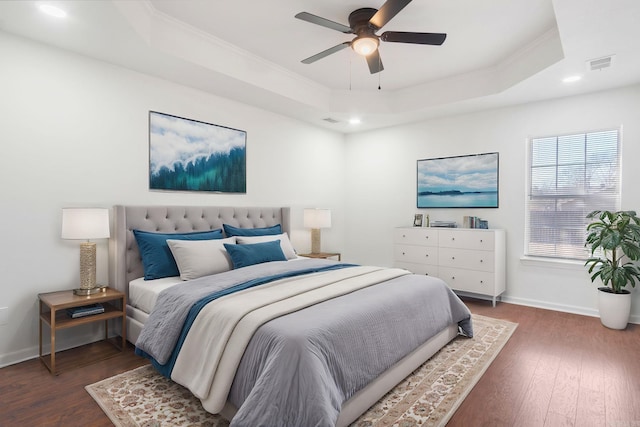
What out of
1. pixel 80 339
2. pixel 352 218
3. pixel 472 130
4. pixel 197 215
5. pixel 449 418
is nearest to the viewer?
pixel 449 418

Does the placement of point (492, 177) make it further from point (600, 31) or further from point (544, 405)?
point (544, 405)

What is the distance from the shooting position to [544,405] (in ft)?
7.10

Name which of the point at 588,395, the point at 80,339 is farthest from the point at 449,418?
the point at 80,339

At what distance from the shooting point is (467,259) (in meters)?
4.45

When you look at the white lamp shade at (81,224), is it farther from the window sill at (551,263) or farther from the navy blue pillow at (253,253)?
the window sill at (551,263)

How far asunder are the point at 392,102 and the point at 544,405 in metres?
3.86

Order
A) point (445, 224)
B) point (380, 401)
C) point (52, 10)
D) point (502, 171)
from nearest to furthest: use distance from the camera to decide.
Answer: point (380, 401) < point (52, 10) < point (502, 171) < point (445, 224)

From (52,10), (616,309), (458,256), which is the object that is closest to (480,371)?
(616,309)

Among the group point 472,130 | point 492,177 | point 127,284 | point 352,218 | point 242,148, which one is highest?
point 472,130

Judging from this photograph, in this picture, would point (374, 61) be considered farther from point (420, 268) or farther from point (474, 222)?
point (420, 268)

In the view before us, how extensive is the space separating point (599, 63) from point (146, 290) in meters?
4.40

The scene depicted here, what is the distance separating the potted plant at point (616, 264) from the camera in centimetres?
341

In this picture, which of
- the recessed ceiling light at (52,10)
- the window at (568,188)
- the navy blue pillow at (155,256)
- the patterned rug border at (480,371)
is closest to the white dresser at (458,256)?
the window at (568,188)

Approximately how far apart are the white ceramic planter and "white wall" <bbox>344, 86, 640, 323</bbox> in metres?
0.35
